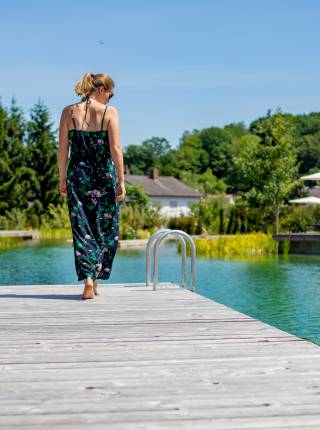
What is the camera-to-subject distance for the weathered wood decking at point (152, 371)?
269cm

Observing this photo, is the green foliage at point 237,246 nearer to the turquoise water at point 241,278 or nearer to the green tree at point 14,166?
the turquoise water at point 241,278

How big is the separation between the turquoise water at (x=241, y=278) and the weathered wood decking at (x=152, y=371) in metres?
3.26

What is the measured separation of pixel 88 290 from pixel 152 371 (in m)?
2.68

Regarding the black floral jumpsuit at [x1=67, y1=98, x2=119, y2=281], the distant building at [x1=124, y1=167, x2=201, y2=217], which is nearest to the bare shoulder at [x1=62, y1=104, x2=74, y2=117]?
the black floral jumpsuit at [x1=67, y1=98, x2=119, y2=281]

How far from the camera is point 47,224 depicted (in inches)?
1539

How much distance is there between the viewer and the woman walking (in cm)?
588

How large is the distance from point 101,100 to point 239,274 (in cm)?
971

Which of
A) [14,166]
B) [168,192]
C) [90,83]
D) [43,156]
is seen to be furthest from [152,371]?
[168,192]

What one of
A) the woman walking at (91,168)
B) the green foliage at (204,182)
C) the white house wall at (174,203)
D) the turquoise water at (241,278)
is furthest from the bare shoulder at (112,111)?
the green foliage at (204,182)

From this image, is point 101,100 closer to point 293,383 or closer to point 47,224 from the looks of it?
point 293,383

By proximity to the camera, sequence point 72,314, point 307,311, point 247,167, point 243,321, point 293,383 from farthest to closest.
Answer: point 247,167
point 307,311
point 72,314
point 243,321
point 293,383

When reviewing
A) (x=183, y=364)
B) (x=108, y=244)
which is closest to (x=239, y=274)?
(x=108, y=244)

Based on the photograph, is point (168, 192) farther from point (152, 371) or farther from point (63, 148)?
point (152, 371)

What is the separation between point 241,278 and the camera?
1436 centimetres
